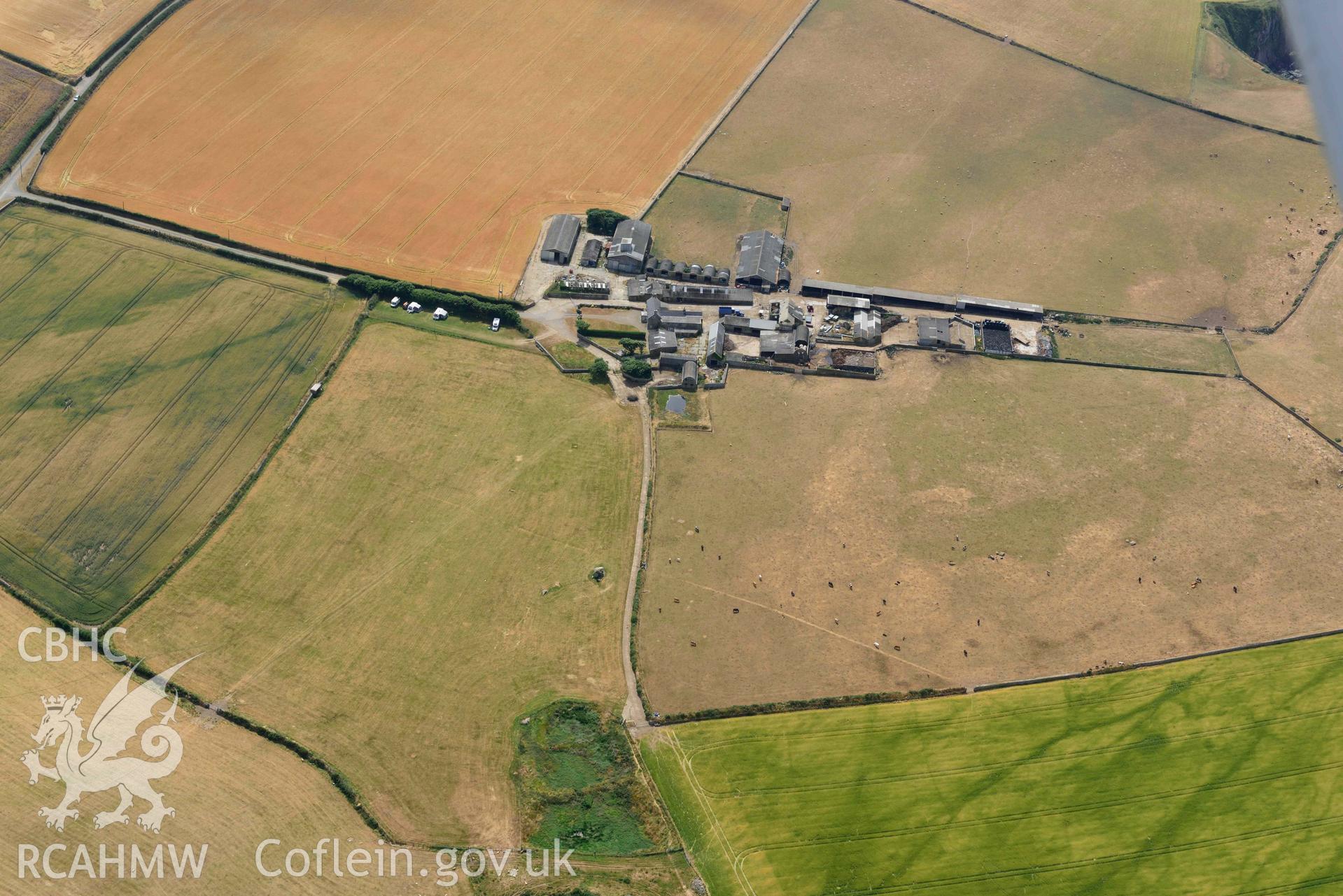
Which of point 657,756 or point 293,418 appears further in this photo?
point 293,418

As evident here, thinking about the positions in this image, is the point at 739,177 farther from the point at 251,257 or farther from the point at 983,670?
the point at 983,670

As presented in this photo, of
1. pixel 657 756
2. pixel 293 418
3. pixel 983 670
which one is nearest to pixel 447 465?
pixel 293 418

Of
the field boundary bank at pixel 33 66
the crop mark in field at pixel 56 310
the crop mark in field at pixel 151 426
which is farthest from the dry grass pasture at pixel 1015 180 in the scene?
the field boundary bank at pixel 33 66

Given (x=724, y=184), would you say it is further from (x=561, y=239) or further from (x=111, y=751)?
(x=111, y=751)

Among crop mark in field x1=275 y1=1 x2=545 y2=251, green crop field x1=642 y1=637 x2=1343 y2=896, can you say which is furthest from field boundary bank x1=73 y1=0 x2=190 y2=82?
green crop field x1=642 y1=637 x2=1343 y2=896

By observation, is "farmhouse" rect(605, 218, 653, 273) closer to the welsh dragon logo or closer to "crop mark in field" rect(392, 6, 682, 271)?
"crop mark in field" rect(392, 6, 682, 271)

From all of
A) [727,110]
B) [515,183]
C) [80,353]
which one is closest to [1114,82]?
[727,110]
